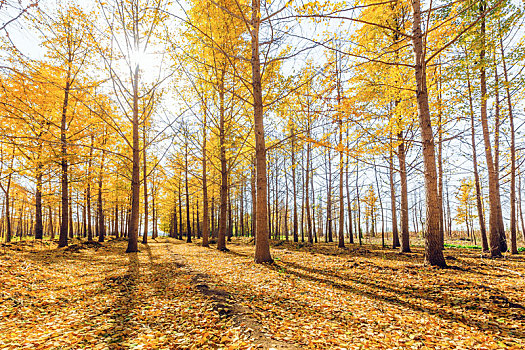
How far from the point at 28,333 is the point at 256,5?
8.78 meters

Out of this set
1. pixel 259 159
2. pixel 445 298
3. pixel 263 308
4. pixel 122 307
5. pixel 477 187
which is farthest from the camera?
pixel 477 187

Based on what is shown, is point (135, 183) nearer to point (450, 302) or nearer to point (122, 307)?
point (122, 307)

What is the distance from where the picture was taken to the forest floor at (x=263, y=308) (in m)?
2.93

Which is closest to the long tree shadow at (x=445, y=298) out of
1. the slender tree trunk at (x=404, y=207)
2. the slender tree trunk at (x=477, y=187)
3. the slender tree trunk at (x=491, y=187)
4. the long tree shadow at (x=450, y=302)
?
the long tree shadow at (x=450, y=302)

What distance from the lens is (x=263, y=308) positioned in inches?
155

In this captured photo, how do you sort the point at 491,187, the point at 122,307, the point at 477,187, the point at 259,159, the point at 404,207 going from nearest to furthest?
1. the point at 122,307
2. the point at 259,159
3. the point at 491,187
4. the point at 477,187
5. the point at 404,207

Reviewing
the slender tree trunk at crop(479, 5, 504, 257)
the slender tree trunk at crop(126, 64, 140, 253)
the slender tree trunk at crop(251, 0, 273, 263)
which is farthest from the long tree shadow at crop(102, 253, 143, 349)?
the slender tree trunk at crop(479, 5, 504, 257)

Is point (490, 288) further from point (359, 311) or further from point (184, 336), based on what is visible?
point (184, 336)

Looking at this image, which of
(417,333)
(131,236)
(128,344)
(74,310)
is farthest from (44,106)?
(417,333)

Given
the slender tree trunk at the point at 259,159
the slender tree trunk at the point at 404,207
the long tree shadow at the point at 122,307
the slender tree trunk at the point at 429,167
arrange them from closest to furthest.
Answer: the long tree shadow at the point at 122,307, the slender tree trunk at the point at 429,167, the slender tree trunk at the point at 259,159, the slender tree trunk at the point at 404,207

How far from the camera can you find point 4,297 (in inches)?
167

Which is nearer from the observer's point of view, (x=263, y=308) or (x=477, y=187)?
(x=263, y=308)

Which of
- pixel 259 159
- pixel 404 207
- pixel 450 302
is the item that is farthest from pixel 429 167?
pixel 404 207

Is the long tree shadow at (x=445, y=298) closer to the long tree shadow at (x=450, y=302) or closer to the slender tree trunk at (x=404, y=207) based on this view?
the long tree shadow at (x=450, y=302)
